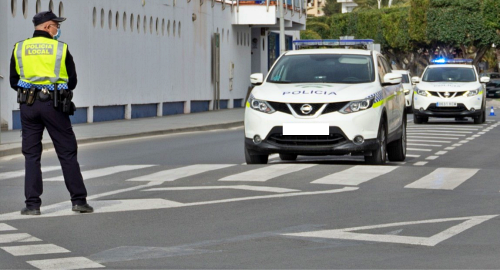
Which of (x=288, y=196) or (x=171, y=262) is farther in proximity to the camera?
(x=288, y=196)

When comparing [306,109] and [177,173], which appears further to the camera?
[306,109]

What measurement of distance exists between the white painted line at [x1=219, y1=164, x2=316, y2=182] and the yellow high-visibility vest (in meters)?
3.74

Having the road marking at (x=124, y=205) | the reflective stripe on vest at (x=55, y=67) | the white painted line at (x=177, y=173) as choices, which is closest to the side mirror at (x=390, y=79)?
the white painted line at (x=177, y=173)

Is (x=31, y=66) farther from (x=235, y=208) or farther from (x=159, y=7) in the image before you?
(x=159, y=7)

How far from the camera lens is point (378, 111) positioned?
51.5 feet

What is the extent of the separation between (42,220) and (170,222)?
3.68ft

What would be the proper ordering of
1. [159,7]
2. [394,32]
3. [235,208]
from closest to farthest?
1. [235,208]
2. [159,7]
3. [394,32]

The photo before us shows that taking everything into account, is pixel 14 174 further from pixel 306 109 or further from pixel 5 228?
pixel 5 228

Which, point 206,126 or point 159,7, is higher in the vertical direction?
point 159,7

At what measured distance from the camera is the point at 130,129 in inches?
1093

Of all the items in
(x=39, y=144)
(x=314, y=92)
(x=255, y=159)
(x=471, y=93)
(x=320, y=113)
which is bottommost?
(x=471, y=93)

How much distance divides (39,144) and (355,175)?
15.9 feet

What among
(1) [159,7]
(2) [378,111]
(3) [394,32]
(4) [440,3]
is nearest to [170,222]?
(2) [378,111]

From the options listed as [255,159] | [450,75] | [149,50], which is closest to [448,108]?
[450,75]
